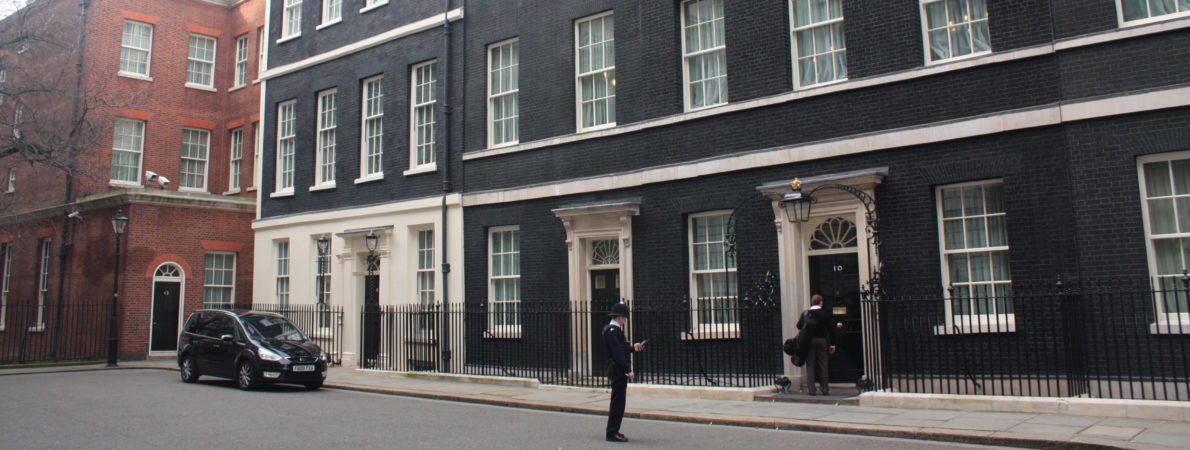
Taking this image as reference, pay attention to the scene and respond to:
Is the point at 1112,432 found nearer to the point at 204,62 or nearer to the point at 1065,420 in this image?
the point at 1065,420

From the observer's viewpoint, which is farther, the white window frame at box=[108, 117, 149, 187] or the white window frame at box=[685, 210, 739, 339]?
the white window frame at box=[108, 117, 149, 187]

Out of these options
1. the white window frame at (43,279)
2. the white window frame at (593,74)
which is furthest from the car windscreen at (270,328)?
the white window frame at (43,279)

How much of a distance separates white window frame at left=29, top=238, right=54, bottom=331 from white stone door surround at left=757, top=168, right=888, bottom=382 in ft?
82.2

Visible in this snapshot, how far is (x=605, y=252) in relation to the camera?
1700 cm

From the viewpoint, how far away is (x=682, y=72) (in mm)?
15914

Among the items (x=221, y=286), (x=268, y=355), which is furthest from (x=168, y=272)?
(x=268, y=355)

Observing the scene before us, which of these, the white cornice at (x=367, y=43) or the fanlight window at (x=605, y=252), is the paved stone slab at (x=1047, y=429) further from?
the white cornice at (x=367, y=43)

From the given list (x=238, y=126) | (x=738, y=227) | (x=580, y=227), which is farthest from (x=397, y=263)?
(x=238, y=126)

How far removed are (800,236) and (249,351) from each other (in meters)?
10.1

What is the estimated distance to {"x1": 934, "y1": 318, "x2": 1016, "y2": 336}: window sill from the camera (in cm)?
1171

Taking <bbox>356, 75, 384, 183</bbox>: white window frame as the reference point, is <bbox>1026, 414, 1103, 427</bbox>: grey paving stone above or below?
below

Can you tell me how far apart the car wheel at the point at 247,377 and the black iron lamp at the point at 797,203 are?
992cm

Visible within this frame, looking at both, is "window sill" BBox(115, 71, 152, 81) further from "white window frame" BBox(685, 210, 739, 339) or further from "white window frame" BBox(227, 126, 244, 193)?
"white window frame" BBox(685, 210, 739, 339)

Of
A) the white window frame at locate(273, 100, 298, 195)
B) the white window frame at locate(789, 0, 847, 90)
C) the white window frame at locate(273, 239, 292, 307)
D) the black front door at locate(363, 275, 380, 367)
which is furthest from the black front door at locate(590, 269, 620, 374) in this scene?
the white window frame at locate(273, 100, 298, 195)
